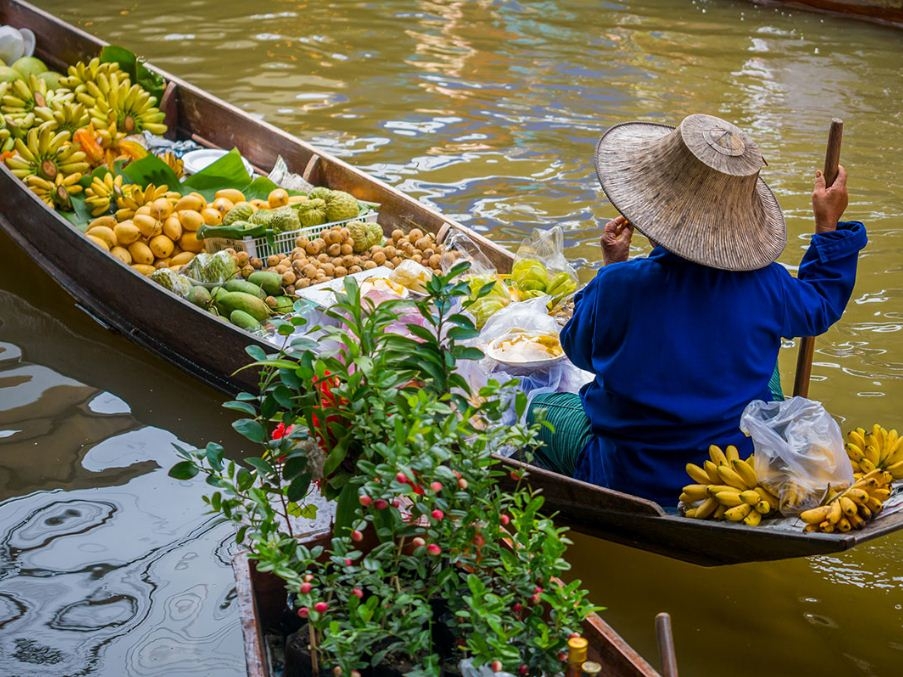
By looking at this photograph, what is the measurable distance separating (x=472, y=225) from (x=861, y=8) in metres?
5.98

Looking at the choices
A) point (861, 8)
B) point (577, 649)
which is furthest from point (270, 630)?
point (861, 8)

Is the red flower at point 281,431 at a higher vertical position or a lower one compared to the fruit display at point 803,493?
higher

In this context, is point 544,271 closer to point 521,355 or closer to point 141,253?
point 521,355

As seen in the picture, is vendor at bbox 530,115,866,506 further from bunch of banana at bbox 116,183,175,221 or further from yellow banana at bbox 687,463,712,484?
bunch of banana at bbox 116,183,175,221

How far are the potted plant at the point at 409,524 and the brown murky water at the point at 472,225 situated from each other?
3.55 feet

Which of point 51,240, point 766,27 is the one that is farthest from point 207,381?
point 766,27

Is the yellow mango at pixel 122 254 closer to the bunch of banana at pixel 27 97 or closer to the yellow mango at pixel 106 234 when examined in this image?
the yellow mango at pixel 106 234

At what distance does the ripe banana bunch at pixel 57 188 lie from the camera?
16.1 feet

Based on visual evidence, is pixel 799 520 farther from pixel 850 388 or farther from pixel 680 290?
pixel 850 388

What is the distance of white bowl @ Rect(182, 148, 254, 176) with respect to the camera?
5.37 m

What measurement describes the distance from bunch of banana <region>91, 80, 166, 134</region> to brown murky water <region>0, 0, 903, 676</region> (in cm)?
98

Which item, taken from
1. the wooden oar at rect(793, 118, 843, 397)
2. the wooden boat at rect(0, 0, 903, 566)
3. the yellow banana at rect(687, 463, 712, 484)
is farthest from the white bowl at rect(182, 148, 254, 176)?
the yellow banana at rect(687, 463, 712, 484)

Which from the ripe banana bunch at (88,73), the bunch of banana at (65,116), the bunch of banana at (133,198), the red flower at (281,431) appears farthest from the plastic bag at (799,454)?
the ripe banana bunch at (88,73)

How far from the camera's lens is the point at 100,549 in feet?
Answer: 10.9
